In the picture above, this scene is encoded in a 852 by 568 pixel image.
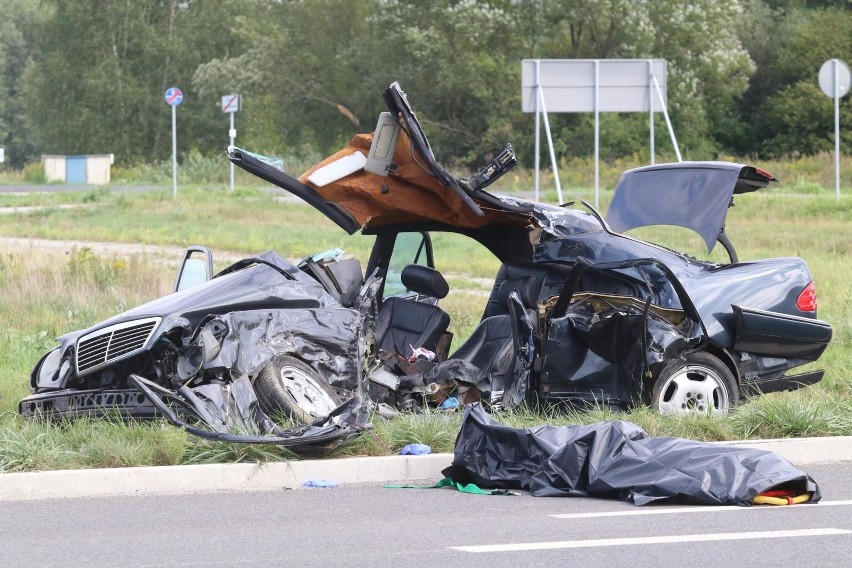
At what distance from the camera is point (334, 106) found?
58.1 meters

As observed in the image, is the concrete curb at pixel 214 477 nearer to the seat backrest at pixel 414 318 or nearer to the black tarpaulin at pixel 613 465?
the black tarpaulin at pixel 613 465

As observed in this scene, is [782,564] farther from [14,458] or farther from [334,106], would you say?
[334,106]

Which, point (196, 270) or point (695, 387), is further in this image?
point (196, 270)

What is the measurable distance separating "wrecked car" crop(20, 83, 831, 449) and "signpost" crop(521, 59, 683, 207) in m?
15.7

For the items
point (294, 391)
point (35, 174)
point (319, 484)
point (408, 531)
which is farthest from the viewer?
point (35, 174)

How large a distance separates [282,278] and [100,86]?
60755 millimetres

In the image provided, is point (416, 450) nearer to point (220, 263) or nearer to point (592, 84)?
point (220, 263)


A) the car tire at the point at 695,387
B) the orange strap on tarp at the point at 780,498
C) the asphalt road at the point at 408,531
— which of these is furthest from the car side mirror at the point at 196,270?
the orange strap on tarp at the point at 780,498

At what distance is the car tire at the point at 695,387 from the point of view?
8.66 m

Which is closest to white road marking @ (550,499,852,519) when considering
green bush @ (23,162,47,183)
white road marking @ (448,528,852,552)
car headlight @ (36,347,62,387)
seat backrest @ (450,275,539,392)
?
white road marking @ (448,528,852,552)

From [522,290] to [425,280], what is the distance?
67cm

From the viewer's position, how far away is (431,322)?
9.46m

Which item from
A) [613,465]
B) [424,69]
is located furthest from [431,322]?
[424,69]

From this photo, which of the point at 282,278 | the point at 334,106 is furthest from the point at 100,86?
the point at 282,278
